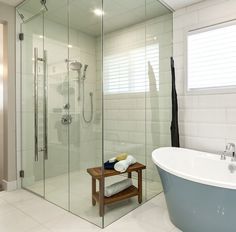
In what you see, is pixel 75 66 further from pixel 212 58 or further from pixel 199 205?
pixel 199 205

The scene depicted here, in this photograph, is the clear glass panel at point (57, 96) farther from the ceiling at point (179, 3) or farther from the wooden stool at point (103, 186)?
the ceiling at point (179, 3)

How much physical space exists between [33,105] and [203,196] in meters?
2.39

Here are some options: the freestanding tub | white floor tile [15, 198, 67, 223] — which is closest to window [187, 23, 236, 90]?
the freestanding tub

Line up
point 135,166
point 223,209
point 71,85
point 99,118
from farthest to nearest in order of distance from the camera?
point 71,85 < point 135,166 < point 99,118 < point 223,209

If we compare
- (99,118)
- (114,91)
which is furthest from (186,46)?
(99,118)

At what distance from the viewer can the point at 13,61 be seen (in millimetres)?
2949

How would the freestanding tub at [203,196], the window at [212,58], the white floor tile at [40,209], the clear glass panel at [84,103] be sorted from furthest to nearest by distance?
the window at [212,58], the clear glass panel at [84,103], the white floor tile at [40,209], the freestanding tub at [203,196]

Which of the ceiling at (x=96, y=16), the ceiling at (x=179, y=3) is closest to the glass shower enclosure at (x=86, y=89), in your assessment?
the ceiling at (x=96, y=16)

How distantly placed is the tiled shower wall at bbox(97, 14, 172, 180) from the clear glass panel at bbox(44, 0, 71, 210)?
0.63 metres

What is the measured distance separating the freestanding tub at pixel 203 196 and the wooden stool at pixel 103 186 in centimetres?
34

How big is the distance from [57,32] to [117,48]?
85cm

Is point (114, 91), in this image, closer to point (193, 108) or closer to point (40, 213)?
point (193, 108)

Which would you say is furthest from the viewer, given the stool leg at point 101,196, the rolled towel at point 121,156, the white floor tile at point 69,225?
the rolled towel at point 121,156

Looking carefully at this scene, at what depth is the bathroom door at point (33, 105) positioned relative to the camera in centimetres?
290
